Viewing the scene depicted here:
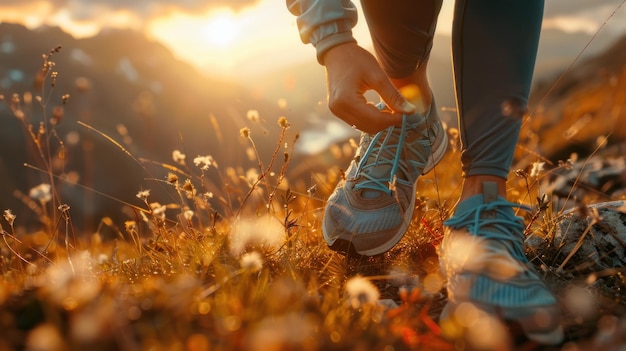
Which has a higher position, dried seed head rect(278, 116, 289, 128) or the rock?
dried seed head rect(278, 116, 289, 128)

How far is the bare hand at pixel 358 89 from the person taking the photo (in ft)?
6.17

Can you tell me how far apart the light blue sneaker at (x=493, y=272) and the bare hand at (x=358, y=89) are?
47cm

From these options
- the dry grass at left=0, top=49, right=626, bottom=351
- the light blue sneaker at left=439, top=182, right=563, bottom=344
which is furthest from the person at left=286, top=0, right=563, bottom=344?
the dry grass at left=0, top=49, right=626, bottom=351

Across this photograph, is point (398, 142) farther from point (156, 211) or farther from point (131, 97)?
point (131, 97)

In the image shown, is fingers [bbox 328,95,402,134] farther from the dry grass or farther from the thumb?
the dry grass

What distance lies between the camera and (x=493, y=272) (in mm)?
1621

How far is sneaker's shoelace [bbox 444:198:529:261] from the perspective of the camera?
1.81 m

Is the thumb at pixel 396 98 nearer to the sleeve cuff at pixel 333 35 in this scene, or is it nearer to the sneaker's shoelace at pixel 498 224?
the sleeve cuff at pixel 333 35

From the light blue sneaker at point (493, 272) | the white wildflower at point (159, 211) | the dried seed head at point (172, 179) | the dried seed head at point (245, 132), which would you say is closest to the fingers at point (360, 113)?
the light blue sneaker at point (493, 272)

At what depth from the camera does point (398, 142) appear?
250cm

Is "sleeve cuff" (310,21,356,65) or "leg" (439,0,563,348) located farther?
"sleeve cuff" (310,21,356,65)

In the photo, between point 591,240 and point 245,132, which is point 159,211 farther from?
Result: point 591,240

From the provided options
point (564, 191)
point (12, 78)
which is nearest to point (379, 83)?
point (564, 191)

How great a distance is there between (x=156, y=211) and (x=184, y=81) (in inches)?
Result: 2953
